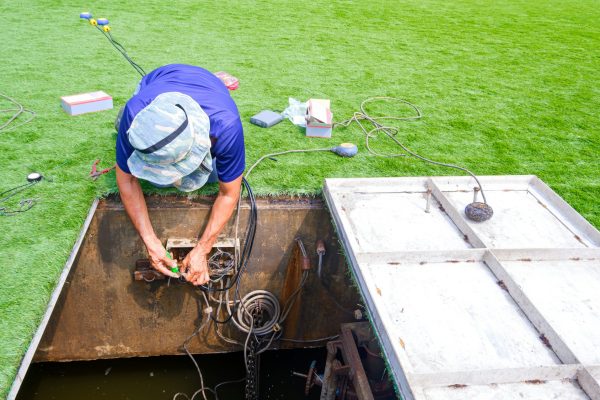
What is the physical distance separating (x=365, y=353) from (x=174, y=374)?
157cm

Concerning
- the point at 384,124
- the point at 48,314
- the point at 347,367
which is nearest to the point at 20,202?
the point at 48,314

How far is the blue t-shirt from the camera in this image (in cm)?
250


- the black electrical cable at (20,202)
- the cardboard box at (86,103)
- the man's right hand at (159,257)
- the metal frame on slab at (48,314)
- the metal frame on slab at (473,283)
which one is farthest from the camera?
the cardboard box at (86,103)

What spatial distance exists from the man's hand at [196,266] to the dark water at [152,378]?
1.16m

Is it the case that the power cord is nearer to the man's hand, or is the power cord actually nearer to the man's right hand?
the man's hand

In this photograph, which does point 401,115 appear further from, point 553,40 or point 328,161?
point 553,40

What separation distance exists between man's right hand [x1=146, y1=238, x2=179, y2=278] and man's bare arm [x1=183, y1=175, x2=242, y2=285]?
0.33 ft

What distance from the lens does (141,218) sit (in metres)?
2.91

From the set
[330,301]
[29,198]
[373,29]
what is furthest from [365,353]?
[373,29]

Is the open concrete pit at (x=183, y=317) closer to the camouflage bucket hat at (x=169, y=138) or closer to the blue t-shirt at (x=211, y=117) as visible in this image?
the blue t-shirt at (x=211, y=117)

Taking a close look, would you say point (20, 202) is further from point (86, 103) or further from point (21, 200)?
point (86, 103)

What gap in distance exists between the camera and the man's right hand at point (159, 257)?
291 centimetres

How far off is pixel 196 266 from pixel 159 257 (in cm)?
23

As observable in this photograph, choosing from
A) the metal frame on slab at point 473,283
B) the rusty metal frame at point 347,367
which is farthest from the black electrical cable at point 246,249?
the rusty metal frame at point 347,367
